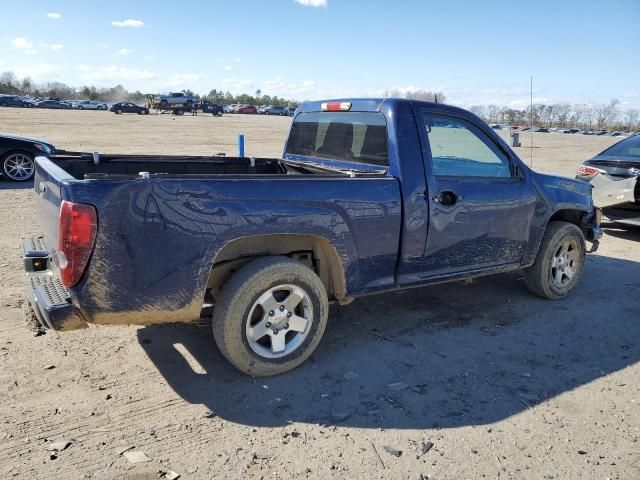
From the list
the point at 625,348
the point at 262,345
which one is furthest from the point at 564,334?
the point at 262,345

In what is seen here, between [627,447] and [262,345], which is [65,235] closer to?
[262,345]

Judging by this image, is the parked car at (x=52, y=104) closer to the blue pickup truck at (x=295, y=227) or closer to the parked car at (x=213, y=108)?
the parked car at (x=213, y=108)

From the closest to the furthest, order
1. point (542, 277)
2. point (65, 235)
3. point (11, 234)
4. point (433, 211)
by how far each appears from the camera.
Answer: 1. point (65, 235)
2. point (433, 211)
3. point (542, 277)
4. point (11, 234)

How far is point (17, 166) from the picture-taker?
37.3ft

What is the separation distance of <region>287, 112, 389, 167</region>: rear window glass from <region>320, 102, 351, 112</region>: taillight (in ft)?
0.12

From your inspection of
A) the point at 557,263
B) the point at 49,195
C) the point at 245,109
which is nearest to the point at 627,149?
the point at 557,263

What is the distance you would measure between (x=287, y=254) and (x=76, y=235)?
1.45 m

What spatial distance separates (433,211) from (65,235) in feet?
8.44

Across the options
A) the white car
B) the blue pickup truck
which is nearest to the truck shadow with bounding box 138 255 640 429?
the blue pickup truck

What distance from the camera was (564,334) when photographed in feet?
15.3

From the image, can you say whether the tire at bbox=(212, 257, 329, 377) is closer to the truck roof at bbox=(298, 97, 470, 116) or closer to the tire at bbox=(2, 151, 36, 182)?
the truck roof at bbox=(298, 97, 470, 116)

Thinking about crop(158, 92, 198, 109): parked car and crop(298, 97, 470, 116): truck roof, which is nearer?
crop(298, 97, 470, 116): truck roof

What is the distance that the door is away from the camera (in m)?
4.26

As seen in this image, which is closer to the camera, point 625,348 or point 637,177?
point 625,348
